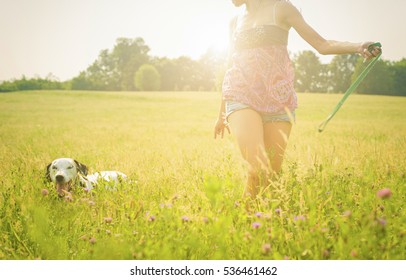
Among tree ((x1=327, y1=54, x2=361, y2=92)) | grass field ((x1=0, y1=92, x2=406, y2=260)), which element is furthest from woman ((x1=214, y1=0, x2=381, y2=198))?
tree ((x1=327, y1=54, x2=361, y2=92))

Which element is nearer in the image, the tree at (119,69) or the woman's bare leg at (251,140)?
the woman's bare leg at (251,140)

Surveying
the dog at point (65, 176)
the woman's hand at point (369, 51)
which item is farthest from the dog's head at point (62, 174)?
the woman's hand at point (369, 51)

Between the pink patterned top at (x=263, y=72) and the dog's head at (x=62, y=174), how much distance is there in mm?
1714

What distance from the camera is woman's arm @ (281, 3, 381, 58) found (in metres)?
2.57

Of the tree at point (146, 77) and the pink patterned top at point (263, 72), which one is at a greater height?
the tree at point (146, 77)

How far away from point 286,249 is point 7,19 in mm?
3626

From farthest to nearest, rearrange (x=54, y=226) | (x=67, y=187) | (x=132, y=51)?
(x=132, y=51)
(x=67, y=187)
(x=54, y=226)

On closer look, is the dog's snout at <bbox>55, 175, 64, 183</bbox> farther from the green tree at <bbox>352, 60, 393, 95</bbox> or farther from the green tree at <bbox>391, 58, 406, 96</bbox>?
the green tree at <bbox>391, 58, 406, 96</bbox>

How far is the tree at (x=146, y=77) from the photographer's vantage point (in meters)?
11.7

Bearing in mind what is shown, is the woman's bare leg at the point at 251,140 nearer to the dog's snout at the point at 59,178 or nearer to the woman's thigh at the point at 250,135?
the woman's thigh at the point at 250,135

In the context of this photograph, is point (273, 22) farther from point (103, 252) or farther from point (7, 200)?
point (7, 200)
